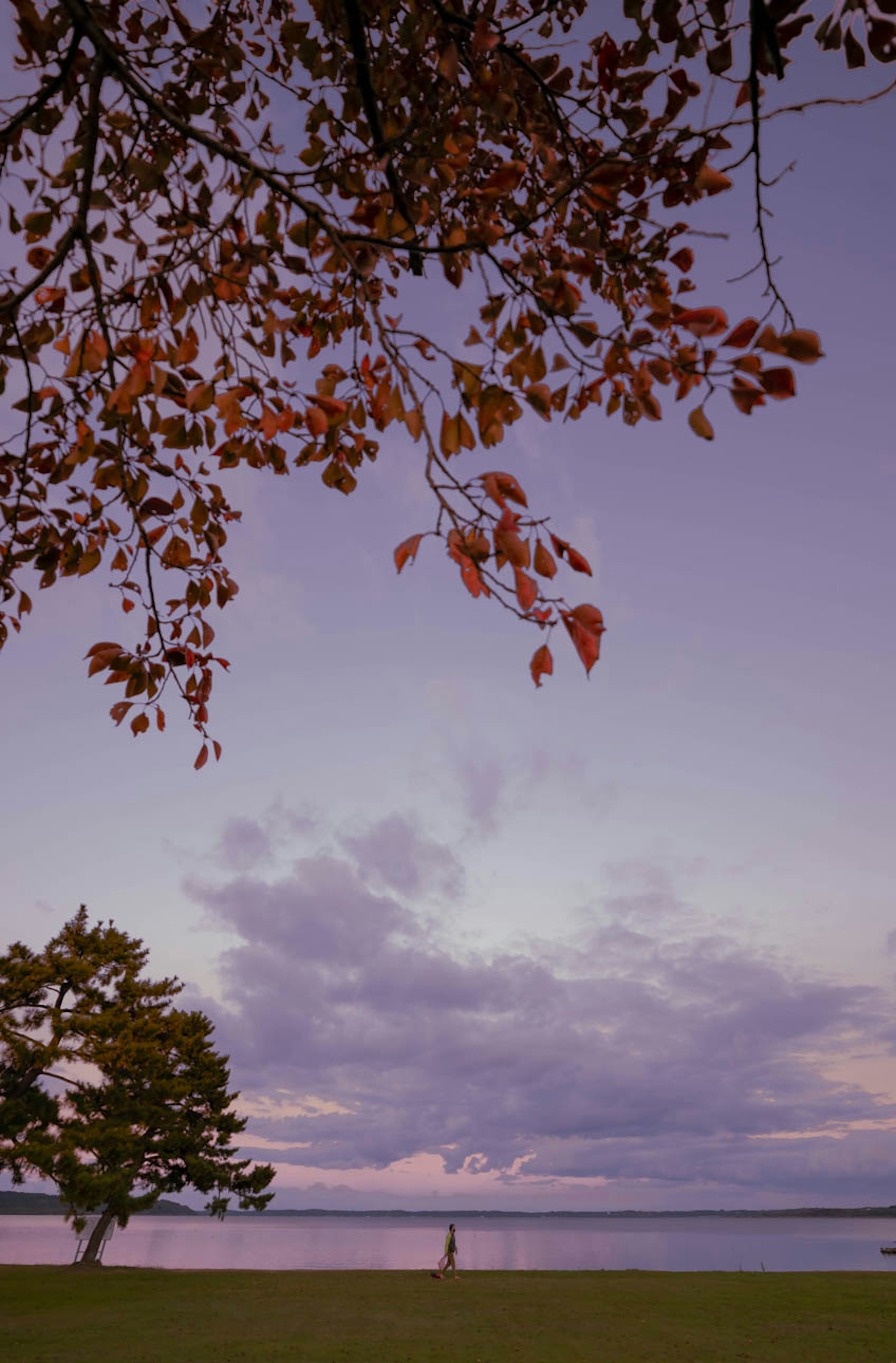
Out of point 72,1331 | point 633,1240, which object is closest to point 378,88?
point 72,1331

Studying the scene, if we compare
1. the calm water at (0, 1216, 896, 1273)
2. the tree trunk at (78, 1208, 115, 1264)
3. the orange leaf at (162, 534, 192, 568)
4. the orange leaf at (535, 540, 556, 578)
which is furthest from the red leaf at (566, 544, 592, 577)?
the calm water at (0, 1216, 896, 1273)

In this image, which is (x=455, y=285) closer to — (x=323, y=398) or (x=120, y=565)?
(x=323, y=398)

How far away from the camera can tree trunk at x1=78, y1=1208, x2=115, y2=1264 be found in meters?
30.8

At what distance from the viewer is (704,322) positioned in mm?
2486

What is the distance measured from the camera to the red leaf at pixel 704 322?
247cm

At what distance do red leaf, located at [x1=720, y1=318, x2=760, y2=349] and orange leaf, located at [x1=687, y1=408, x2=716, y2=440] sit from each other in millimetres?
206

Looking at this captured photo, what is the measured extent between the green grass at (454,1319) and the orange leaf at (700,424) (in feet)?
48.5

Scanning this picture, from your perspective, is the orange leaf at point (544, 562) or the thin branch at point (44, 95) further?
the thin branch at point (44, 95)

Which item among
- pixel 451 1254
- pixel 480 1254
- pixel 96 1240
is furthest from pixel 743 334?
pixel 480 1254

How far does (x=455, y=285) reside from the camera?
125 inches

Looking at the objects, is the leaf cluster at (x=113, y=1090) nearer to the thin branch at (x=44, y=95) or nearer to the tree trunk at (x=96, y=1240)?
the tree trunk at (x=96, y=1240)

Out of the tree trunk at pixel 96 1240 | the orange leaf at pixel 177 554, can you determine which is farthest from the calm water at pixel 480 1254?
the orange leaf at pixel 177 554

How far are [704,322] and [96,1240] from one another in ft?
129

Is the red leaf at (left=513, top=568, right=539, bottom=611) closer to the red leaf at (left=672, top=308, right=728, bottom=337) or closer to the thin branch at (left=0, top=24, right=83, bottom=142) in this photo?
the red leaf at (left=672, top=308, right=728, bottom=337)
